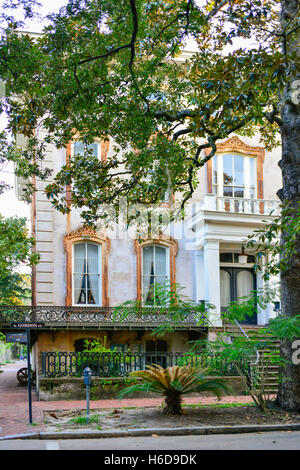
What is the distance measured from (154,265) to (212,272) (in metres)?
2.68

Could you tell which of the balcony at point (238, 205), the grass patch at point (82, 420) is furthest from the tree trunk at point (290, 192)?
the balcony at point (238, 205)

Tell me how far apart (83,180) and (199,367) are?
577 centimetres

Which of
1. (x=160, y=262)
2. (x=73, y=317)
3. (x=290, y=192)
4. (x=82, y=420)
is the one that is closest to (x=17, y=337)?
(x=82, y=420)

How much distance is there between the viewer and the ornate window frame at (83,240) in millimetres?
23453

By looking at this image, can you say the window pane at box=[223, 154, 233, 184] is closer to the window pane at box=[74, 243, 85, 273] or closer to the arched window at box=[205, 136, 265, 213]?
the arched window at box=[205, 136, 265, 213]

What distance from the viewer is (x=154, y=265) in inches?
987

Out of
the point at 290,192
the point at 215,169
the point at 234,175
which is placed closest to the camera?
the point at 290,192

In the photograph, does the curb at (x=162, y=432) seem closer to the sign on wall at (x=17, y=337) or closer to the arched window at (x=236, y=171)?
the sign on wall at (x=17, y=337)

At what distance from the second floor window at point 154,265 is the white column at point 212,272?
1893mm

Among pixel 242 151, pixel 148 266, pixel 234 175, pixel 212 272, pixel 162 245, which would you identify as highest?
pixel 242 151

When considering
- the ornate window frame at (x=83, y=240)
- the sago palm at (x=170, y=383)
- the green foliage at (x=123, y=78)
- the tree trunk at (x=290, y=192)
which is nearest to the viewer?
the green foliage at (x=123, y=78)

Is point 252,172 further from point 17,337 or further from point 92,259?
point 17,337

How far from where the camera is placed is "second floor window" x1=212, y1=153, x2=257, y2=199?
85.0 ft
